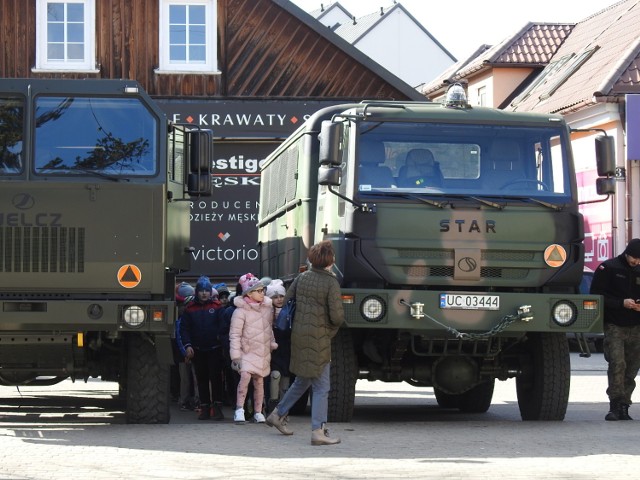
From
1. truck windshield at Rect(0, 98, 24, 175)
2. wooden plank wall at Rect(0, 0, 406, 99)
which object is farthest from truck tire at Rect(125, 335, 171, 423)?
wooden plank wall at Rect(0, 0, 406, 99)

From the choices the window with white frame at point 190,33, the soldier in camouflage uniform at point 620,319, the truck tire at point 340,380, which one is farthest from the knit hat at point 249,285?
the window with white frame at point 190,33

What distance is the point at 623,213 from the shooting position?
3581 cm

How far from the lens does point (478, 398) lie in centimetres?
1631

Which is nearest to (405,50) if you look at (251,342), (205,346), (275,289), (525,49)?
(525,49)

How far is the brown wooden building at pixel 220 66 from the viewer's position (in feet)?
91.6

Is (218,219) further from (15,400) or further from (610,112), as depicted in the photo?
(610,112)

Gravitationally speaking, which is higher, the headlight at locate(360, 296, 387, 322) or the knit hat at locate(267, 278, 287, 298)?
the knit hat at locate(267, 278, 287, 298)

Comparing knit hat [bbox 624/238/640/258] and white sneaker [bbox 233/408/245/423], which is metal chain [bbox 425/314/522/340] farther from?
white sneaker [bbox 233/408/245/423]

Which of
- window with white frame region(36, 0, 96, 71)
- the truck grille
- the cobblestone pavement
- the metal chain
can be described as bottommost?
the cobblestone pavement

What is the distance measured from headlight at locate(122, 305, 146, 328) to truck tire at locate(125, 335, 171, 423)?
0.47 metres

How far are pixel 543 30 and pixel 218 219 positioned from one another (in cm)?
2504

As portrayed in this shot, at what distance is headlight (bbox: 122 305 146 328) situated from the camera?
512 inches

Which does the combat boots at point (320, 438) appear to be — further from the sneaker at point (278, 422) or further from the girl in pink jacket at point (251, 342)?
the girl in pink jacket at point (251, 342)

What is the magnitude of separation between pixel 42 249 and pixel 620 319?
18.4ft
